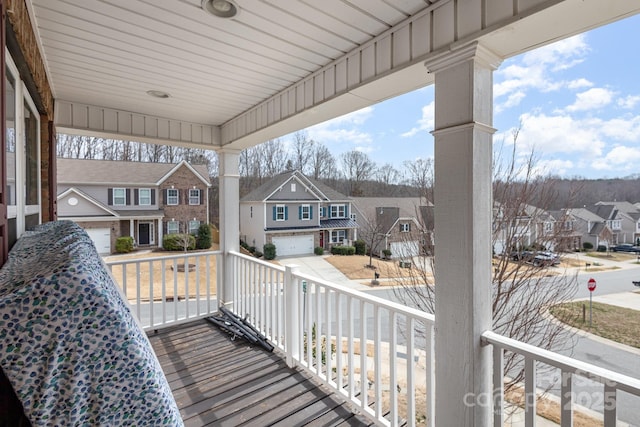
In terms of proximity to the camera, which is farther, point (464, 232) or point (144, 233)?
point (144, 233)

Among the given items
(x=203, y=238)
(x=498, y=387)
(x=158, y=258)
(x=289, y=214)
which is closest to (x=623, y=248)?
(x=498, y=387)

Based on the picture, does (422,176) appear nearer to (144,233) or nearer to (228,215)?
(228,215)

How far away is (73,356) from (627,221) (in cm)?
310

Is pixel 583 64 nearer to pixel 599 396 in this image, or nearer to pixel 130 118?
pixel 599 396

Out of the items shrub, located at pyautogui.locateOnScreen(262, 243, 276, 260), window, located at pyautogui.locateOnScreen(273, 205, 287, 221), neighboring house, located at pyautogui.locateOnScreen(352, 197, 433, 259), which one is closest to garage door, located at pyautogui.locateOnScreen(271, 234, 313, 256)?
shrub, located at pyautogui.locateOnScreen(262, 243, 276, 260)

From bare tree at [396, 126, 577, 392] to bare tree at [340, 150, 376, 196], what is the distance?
130 inches

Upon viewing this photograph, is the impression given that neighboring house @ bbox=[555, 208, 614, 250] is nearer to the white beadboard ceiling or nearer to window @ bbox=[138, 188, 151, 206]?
the white beadboard ceiling

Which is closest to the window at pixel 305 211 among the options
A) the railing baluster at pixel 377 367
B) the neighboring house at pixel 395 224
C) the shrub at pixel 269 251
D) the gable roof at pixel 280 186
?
the gable roof at pixel 280 186

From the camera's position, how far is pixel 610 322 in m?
2.47

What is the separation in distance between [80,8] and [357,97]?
178 cm

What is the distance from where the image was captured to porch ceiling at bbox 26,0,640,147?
1503 millimetres

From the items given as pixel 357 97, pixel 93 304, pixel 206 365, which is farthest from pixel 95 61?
pixel 206 365

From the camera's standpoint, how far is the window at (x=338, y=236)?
9719 mm

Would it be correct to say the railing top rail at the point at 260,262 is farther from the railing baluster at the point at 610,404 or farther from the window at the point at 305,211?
the window at the point at 305,211
